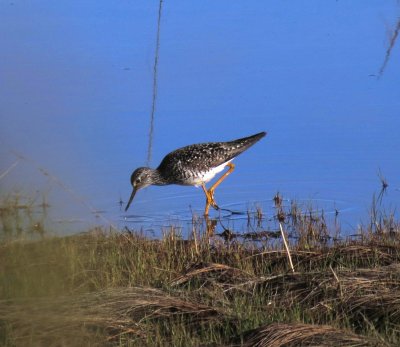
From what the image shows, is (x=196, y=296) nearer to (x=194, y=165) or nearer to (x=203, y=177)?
(x=194, y=165)

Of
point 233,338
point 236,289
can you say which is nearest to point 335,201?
point 236,289

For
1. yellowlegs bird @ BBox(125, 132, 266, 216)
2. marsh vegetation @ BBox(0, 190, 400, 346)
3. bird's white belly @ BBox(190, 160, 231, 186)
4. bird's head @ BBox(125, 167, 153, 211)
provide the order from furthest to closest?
bird's white belly @ BBox(190, 160, 231, 186), yellowlegs bird @ BBox(125, 132, 266, 216), bird's head @ BBox(125, 167, 153, 211), marsh vegetation @ BBox(0, 190, 400, 346)

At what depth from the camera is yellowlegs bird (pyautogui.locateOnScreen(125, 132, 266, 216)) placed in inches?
411

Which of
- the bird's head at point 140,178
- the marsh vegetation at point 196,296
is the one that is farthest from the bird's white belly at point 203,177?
the marsh vegetation at point 196,296

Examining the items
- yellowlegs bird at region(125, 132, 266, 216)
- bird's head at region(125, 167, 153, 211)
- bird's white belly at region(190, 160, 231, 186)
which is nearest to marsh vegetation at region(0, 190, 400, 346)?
bird's head at region(125, 167, 153, 211)

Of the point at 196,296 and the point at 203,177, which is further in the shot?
the point at 203,177

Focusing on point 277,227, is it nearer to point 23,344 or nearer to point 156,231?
point 156,231

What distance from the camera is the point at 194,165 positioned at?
1062cm

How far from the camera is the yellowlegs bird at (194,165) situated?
34.2 feet

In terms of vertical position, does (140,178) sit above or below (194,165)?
below

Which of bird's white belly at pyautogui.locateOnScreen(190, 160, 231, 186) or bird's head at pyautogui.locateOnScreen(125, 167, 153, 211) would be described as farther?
bird's white belly at pyautogui.locateOnScreen(190, 160, 231, 186)

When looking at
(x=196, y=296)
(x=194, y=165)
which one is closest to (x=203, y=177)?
(x=194, y=165)

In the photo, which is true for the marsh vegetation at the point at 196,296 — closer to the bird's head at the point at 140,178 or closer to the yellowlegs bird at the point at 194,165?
the bird's head at the point at 140,178

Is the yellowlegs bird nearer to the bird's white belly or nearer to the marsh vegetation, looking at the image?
the bird's white belly
